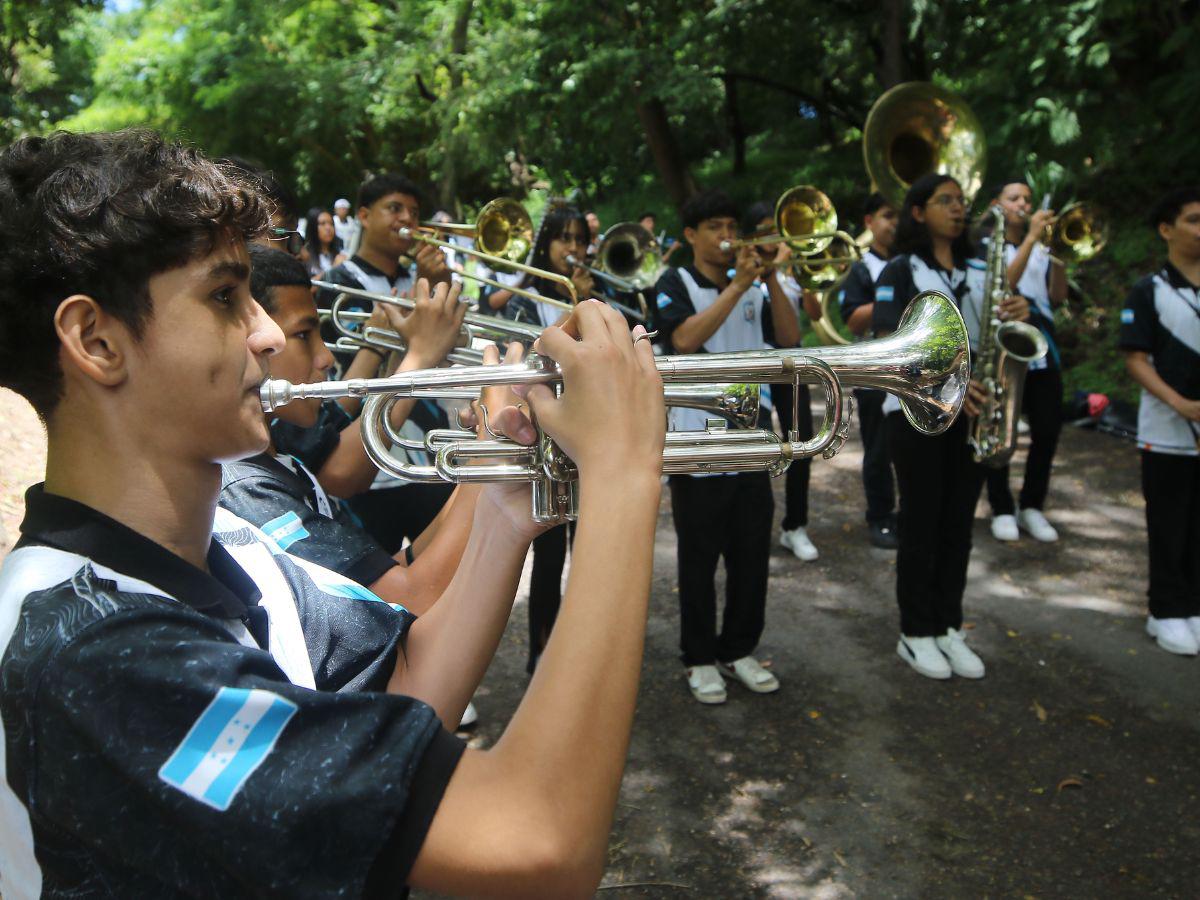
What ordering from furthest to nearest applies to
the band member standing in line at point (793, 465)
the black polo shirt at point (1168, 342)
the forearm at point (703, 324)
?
the band member standing in line at point (793, 465) → the black polo shirt at point (1168, 342) → the forearm at point (703, 324)

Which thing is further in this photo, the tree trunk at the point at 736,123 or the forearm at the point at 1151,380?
the tree trunk at the point at 736,123

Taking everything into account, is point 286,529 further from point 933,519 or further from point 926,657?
point 926,657

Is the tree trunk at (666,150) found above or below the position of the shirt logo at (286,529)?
above

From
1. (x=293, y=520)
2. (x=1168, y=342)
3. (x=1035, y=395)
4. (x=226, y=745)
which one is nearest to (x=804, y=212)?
(x=1035, y=395)

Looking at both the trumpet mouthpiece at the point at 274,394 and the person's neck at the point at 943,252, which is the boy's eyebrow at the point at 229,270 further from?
the person's neck at the point at 943,252

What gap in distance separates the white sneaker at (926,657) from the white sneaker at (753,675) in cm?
65

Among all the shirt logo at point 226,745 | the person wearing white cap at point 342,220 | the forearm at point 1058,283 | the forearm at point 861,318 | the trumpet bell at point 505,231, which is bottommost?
the shirt logo at point 226,745

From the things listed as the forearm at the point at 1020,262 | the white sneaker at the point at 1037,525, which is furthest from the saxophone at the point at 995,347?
the white sneaker at the point at 1037,525

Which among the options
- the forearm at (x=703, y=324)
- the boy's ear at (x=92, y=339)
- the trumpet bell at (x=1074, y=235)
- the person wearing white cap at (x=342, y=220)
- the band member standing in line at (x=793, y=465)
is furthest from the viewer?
the person wearing white cap at (x=342, y=220)

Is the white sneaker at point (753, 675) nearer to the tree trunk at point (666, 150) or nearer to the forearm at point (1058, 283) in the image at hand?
the forearm at point (1058, 283)

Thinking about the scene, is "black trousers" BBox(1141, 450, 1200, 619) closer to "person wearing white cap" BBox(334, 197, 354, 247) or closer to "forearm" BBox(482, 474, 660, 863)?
"forearm" BBox(482, 474, 660, 863)

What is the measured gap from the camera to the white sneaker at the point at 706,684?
4340 mm

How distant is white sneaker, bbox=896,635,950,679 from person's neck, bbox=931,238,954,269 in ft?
5.68

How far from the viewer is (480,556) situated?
1676mm
